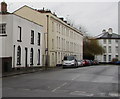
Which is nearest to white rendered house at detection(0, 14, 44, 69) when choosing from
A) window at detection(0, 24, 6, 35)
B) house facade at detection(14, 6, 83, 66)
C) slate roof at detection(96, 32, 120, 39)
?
window at detection(0, 24, 6, 35)

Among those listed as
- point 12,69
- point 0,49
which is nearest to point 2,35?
point 0,49

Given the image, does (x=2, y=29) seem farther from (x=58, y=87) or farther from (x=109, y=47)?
(x=109, y=47)

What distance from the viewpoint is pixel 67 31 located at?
6956 cm

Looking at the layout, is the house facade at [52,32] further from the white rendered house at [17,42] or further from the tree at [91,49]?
the tree at [91,49]

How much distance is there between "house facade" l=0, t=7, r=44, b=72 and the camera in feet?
110

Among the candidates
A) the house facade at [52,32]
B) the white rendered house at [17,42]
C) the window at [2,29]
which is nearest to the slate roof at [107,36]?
the house facade at [52,32]

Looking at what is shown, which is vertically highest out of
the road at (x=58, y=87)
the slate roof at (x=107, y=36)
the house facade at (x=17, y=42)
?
the slate roof at (x=107, y=36)

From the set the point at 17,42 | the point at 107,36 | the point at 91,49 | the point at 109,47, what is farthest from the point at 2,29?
the point at 107,36

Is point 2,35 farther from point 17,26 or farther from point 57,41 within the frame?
point 57,41

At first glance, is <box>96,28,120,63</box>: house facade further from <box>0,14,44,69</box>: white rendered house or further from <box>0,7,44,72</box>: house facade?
<box>0,7,44,72</box>: house facade

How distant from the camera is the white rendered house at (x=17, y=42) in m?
33.5

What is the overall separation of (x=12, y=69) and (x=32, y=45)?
8.50 meters

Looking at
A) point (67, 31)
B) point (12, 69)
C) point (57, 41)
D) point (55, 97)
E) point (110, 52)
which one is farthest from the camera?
point (110, 52)

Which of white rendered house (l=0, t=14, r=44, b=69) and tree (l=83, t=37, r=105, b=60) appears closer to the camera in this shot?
white rendered house (l=0, t=14, r=44, b=69)
